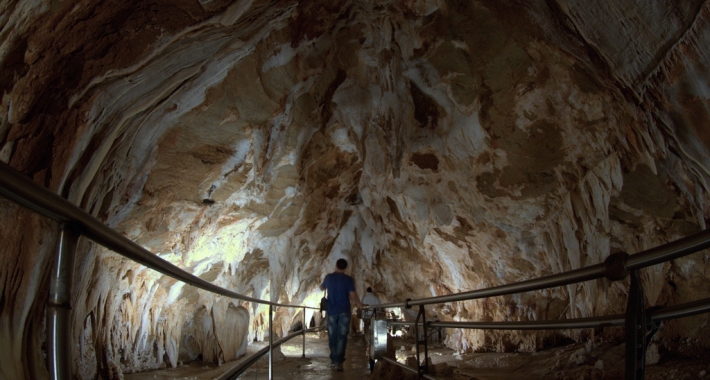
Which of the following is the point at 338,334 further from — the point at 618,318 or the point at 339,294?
the point at 618,318

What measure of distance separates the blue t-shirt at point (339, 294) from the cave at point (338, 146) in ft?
7.33

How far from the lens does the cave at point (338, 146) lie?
3.03m

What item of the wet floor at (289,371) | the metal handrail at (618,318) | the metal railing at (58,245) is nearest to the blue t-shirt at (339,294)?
the wet floor at (289,371)

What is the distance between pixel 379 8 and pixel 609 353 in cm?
508

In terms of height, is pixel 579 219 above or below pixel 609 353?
above

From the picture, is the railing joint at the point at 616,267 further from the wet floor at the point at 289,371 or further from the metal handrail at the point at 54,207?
the wet floor at the point at 289,371

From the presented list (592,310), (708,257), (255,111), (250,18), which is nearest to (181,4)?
(250,18)

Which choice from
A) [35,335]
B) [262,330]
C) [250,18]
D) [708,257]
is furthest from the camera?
[262,330]

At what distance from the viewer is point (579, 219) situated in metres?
5.75

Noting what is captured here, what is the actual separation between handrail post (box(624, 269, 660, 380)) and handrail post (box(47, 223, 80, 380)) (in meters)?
1.16

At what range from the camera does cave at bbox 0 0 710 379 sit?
303 cm

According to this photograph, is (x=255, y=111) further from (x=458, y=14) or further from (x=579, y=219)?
(x=579, y=219)

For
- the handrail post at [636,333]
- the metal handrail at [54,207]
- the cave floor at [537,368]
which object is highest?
the metal handrail at [54,207]

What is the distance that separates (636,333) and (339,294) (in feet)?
13.2
